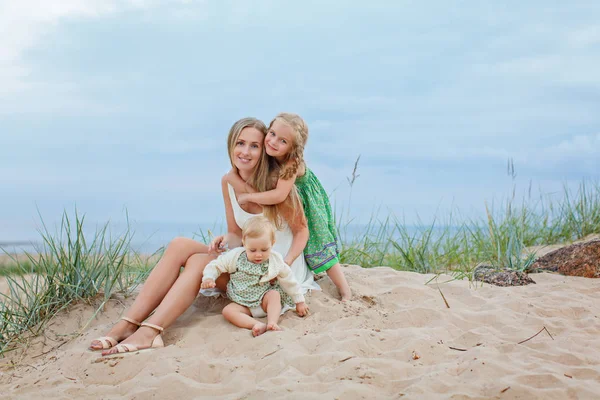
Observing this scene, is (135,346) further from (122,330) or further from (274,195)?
(274,195)

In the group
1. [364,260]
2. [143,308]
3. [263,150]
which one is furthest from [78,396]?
[364,260]

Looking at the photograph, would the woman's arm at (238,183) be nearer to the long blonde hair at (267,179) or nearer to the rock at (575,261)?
the long blonde hair at (267,179)

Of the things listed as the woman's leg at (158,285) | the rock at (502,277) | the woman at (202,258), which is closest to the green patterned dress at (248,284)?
the woman at (202,258)

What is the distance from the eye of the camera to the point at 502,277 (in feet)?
17.1

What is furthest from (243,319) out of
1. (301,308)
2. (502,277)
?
(502,277)

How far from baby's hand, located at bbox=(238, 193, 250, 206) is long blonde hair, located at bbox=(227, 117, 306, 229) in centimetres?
12

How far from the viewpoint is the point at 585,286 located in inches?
201

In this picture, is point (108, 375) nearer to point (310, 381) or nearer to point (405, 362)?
point (310, 381)

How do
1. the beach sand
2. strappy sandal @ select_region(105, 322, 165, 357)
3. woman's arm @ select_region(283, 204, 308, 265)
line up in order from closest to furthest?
the beach sand, strappy sandal @ select_region(105, 322, 165, 357), woman's arm @ select_region(283, 204, 308, 265)

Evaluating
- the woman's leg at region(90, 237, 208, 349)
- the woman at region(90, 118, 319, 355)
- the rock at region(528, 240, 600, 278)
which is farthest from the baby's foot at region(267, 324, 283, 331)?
the rock at region(528, 240, 600, 278)

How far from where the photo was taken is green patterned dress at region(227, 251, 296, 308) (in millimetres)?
3744

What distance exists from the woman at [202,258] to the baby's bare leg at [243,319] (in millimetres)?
267

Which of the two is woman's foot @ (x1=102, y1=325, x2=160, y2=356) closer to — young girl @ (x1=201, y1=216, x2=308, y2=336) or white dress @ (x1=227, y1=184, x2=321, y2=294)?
young girl @ (x1=201, y1=216, x2=308, y2=336)

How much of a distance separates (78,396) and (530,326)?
3.01 metres
